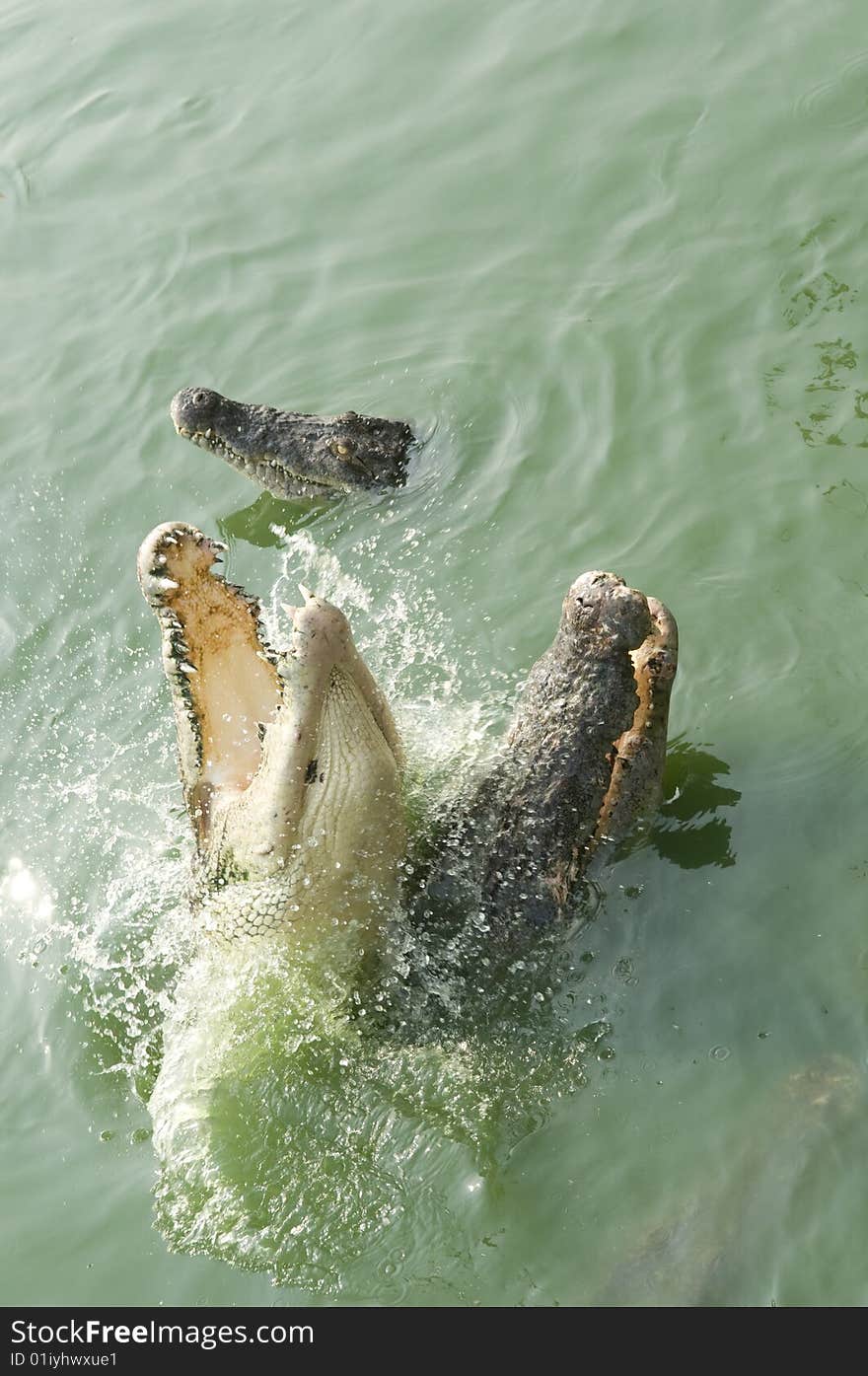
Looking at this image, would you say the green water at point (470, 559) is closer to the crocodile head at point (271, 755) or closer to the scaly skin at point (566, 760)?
the scaly skin at point (566, 760)

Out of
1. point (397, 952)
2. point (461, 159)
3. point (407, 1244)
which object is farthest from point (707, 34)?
point (407, 1244)

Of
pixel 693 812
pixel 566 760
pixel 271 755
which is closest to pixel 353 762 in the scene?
pixel 271 755

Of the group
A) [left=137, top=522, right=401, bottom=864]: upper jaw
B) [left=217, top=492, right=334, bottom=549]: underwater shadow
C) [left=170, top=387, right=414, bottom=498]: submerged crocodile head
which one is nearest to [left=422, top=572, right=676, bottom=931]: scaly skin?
[left=137, top=522, right=401, bottom=864]: upper jaw

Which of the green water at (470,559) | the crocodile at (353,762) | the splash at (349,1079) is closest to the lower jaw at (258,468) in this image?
the green water at (470,559)

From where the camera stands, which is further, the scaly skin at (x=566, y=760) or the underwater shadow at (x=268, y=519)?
the underwater shadow at (x=268, y=519)

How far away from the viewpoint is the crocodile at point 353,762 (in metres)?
5.23

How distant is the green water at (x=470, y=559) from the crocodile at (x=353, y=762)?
1.42ft

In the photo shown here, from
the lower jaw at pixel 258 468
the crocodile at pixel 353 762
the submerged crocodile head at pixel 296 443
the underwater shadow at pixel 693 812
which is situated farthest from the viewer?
the lower jaw at pixel 258 468

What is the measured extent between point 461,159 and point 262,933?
24.2 ft

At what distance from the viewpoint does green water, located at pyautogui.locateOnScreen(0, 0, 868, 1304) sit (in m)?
5.25

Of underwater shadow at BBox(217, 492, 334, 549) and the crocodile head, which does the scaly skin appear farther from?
underwater shadow at BBox(217, 492, 334, 549)

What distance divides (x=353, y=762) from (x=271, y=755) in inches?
11.8

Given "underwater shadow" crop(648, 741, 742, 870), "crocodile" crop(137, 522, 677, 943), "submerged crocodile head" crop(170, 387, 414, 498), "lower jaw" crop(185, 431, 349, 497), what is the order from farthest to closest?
"lower jaw" crop(185, 431, 349, 497) < "submerged crocodile head" crop(170, 387, 414, 498) < "underwater shadow" crop(648, 741, 742, 870) < "crocodile" crop(137, 522, 677, 943)
